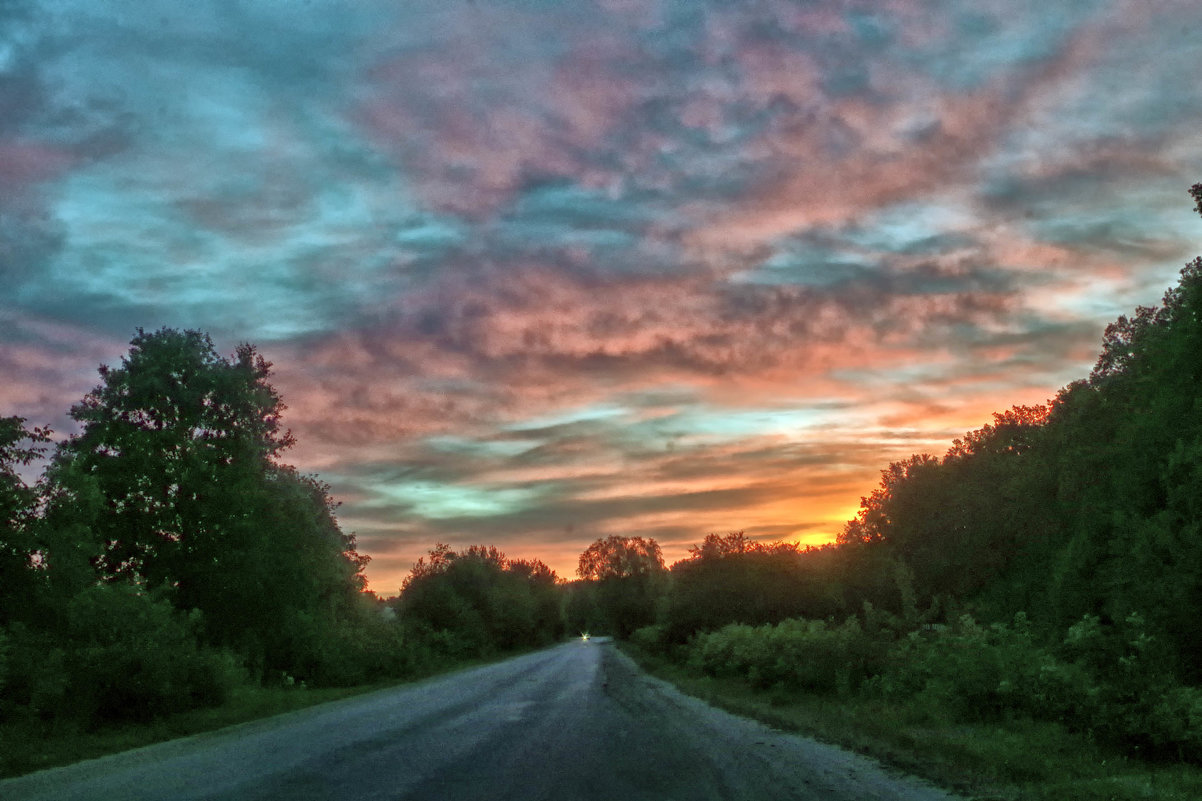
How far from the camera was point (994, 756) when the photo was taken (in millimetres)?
13055

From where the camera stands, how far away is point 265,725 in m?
22.5

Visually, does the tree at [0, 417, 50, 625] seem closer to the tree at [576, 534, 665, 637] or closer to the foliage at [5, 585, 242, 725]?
the foliage at [5, 585, 242, 725]

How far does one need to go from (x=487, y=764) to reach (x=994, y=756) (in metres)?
7.27

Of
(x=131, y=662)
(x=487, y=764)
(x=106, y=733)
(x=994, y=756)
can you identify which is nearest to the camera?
(x=994, y=756)

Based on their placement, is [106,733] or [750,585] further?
[750,585]

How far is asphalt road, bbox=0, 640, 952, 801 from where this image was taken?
11.0m

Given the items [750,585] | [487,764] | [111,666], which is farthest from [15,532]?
[750,585]

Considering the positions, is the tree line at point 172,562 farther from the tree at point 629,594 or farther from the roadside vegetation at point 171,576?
the tree at point 629,594

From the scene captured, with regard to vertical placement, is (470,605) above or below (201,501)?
below

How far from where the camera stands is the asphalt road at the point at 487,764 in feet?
36.1

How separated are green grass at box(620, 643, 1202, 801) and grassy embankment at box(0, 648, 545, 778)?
44.0 ft

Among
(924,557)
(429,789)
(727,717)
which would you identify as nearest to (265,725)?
(727,717)

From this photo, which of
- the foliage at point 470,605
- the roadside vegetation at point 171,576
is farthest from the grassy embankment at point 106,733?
the foliage at point 470,605

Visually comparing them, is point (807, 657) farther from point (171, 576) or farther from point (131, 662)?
point (171, 576)
